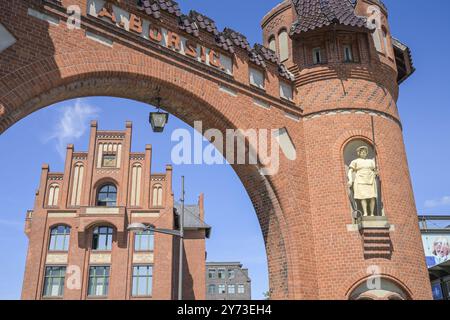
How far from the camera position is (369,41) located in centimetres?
1176

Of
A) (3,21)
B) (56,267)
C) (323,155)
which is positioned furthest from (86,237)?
(3,21)

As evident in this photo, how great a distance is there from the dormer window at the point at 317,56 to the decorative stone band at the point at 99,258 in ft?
81.5

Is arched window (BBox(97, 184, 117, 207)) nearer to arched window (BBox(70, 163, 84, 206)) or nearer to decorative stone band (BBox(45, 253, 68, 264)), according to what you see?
arched window (BBox(70, 163, 84, 206))

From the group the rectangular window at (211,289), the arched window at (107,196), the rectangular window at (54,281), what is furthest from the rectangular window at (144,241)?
the rectangular window at (211,289)

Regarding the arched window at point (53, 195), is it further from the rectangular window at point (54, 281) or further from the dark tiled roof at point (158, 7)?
the dark tiled roof at point (158, 7)

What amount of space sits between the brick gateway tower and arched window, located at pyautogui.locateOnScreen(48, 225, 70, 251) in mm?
24846

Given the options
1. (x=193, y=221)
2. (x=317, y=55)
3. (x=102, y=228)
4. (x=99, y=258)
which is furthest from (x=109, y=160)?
(x=317, y=55)

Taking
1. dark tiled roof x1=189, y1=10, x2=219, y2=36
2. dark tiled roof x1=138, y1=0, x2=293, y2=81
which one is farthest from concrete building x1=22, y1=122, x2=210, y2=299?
dark tiled roof x1=189, y1=10, x2=219, y2=36

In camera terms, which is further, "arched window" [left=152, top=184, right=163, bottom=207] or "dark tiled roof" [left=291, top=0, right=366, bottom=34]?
"arched window" [left=152, top=184, right=163, bottom=207]

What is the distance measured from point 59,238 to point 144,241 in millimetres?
5920

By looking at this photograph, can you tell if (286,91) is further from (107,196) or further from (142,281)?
(107,196)

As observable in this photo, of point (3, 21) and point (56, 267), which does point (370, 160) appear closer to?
point (3, 21)

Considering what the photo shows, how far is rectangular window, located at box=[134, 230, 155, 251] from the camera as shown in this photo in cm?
3312
